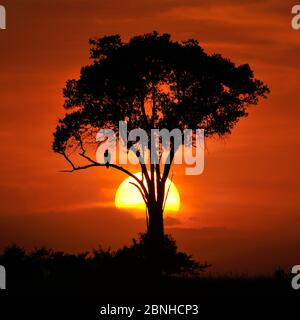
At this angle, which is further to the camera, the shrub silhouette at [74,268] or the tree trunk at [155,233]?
the tree trunk at [155,233]

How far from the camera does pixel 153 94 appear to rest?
1833 inches

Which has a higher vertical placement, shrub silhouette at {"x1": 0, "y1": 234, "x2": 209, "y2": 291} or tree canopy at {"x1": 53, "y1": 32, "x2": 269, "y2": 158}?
tree canopy at {"x1": 53, "y1": 32, "x2": 269, "y2": 158}

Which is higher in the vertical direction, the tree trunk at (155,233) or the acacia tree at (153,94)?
the acacia tree at (153,94)

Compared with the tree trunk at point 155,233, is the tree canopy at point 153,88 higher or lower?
higher

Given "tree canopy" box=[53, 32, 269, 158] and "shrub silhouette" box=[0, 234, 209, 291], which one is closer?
"shrub silhouette" box=[0, 234, 209, 291]

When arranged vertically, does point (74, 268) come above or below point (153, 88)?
below

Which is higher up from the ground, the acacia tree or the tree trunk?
the acacia tree

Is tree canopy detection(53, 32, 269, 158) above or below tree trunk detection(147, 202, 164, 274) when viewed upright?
above

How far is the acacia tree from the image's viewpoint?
45844 millimetres

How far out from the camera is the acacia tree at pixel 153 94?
4584cm

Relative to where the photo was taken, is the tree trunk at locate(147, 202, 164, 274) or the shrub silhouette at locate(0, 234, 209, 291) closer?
the shrub silhouette at locate(0, 234, 209, 291)
